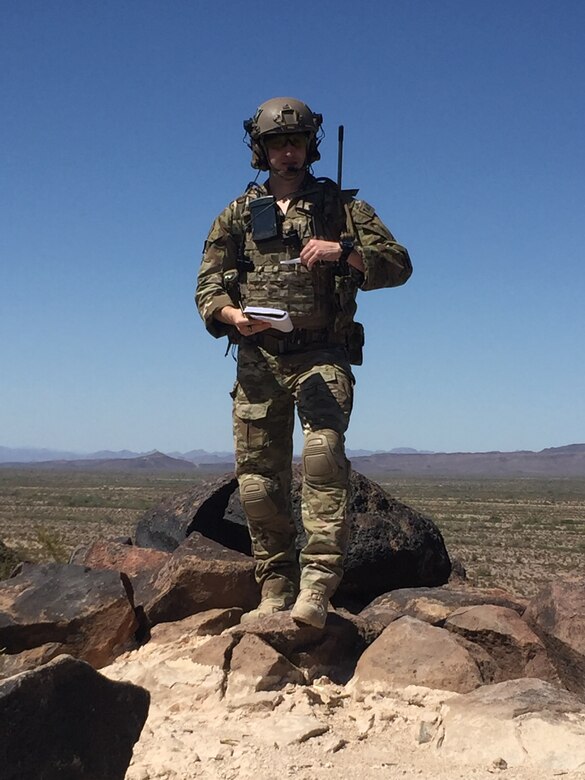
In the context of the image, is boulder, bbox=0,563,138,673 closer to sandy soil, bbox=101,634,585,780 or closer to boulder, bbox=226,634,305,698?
sandy soil, bbox=101,634,585,780

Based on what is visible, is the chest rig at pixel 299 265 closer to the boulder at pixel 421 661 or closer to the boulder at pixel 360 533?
the boulder at pixel 421 661

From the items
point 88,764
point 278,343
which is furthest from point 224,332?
point 88,764

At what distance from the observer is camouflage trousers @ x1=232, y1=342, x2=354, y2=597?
4.51 meters

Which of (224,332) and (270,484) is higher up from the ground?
(224,332)

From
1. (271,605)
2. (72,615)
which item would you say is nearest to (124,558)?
(72,615)

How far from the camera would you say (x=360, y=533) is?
6.50 m

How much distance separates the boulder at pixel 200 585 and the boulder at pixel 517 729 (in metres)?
1.65

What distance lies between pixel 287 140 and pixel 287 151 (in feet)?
0.20

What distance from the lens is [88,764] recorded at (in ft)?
8.58

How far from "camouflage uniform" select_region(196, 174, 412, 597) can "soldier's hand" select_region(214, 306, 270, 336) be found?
90 mm

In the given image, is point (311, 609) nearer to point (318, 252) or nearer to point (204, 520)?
point (318, 252)

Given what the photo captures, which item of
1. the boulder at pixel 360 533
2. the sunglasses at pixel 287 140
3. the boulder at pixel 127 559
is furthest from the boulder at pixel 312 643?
the sunglasses at pixel 287 140

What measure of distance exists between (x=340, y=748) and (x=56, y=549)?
585cm

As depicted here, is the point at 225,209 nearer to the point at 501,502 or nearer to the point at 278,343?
the point at 278,343
